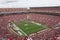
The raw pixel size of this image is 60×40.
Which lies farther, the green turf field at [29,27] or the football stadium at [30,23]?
the green turf field at [29,27]

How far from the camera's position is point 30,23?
16.5 ft

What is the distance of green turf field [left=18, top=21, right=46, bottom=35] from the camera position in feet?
15.2

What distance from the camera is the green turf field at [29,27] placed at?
462cm

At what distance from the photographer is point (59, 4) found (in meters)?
6.44

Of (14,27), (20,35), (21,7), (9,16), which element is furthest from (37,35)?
(21,7)

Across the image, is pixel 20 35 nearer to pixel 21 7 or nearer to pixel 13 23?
pixel 13 23

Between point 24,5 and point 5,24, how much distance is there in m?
1.58

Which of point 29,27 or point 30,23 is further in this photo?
point 30,23

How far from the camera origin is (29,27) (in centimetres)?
479

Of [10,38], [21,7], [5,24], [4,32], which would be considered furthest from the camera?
[21,7]

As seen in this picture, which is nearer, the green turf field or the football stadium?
the football stadium

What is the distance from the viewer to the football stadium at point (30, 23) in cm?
438

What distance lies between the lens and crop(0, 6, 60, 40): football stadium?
438 centimetres

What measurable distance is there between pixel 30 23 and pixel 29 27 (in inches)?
9.4
